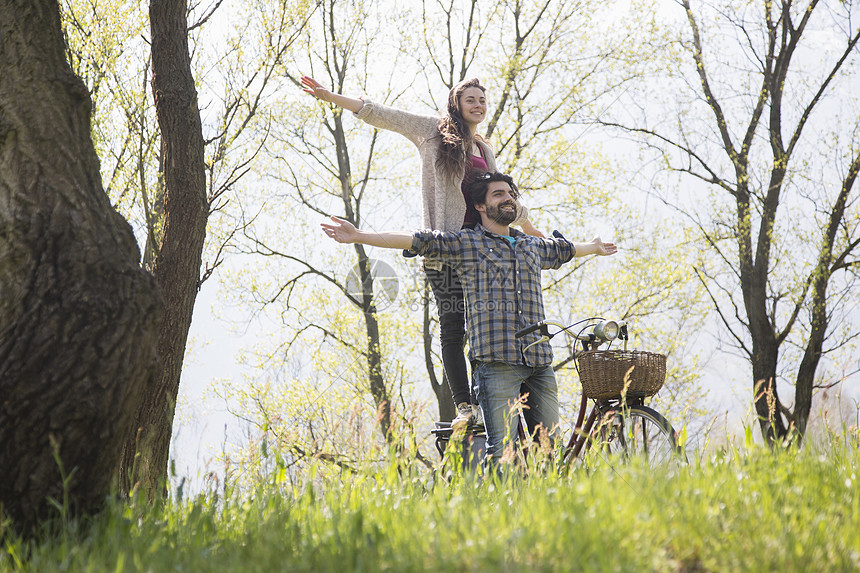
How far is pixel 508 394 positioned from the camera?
468 cm

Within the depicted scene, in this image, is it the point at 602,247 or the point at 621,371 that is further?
the point at 602,247

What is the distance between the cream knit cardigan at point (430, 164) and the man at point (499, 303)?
2.00 feet

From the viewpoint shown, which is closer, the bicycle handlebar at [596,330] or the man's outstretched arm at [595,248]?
the bicycle handlebar at [596,330]

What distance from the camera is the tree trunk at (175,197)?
5500 mm

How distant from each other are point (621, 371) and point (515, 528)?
1902mm

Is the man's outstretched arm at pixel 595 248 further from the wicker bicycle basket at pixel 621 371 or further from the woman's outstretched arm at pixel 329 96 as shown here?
the woman's outstretched arm at pixel 329 96

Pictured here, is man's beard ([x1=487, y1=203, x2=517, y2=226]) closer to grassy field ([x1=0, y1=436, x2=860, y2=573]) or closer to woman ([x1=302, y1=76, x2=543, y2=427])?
woman ([x1=302, y1=76, x2=543, y2=427])

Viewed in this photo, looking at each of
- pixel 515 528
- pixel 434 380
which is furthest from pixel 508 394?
pixel 434 380

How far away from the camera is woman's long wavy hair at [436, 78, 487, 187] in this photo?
564cm

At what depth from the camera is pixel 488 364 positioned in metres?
4.74

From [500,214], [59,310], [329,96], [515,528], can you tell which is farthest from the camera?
[329,96]

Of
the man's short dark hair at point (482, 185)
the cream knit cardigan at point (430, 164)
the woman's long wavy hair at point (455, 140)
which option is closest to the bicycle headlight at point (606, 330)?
the man's short dark hair at point (482, 185)

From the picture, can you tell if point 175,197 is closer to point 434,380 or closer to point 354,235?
point 354,235

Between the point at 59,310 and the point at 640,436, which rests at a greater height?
the point at 59,310
